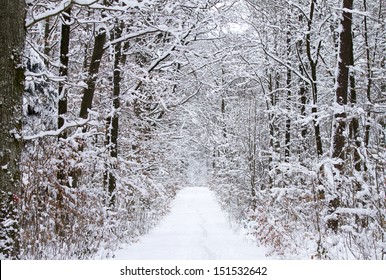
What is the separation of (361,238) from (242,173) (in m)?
8.85

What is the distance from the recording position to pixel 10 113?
3.17m

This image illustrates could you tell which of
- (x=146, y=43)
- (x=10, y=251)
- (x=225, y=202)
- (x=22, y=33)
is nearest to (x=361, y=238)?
(x=10, y=251)

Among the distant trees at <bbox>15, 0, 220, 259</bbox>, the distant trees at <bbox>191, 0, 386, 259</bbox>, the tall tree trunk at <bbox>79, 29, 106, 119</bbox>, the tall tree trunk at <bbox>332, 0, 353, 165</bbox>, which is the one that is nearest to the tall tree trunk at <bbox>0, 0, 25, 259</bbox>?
the distant trees at <bbox>15, 0, 220, 259</bbox>

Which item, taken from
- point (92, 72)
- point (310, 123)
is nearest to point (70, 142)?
point (92, 72)

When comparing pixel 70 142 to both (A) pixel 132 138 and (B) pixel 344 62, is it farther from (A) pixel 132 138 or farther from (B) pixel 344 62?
(B) pixel 344 62

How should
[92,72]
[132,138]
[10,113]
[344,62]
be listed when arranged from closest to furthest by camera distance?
[10,113] → [344,62] → [92,72] → [132,138]

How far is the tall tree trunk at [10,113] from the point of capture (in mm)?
3113

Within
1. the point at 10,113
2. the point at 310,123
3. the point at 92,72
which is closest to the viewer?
the point at 10,113

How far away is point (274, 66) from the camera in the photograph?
12008 millimetres

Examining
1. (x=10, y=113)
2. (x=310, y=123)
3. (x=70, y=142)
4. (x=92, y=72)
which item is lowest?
(x=70, y=142)

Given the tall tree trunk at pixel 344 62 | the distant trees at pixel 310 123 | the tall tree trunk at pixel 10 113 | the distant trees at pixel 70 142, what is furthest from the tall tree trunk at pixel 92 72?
the tall tree trunk at pixel 344 62

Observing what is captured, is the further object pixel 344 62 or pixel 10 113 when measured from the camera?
pixel 344 62

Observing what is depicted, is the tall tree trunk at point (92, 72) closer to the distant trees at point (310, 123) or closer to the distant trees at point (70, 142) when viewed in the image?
the distant trees at point (70, 142)

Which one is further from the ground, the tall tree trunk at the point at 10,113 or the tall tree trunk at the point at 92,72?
the tall tree trunk at the point at 92,72
